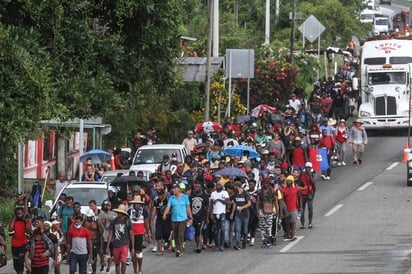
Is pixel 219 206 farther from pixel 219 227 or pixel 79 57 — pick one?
pixel 79 57

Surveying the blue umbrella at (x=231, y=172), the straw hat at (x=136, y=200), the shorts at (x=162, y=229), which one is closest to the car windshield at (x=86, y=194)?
the shorts at (x=162, y=229)

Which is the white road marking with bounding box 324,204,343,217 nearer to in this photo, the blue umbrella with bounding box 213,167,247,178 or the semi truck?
the blue umbrella with bounding box 213,167,247,178

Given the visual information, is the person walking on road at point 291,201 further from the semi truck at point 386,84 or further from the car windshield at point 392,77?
the car windshield at point 392,77

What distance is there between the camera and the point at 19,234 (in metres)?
25.2

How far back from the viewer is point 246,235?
29.7m

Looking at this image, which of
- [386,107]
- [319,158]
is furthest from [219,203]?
[386,107]

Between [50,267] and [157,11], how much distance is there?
5.48 meters

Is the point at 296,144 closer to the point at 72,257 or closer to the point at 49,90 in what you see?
the point at 72,257

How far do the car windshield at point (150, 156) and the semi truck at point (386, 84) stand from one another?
15098 mm

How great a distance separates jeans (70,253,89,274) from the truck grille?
26243mm

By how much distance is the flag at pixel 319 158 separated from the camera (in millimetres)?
39188

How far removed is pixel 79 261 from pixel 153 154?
1178cm

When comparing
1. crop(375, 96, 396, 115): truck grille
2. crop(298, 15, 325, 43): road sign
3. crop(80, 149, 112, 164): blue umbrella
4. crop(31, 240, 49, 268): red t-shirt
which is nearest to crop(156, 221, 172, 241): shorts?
crop(31, 240, 49, 268): red t-shirt

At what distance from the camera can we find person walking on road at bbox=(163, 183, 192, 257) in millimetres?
28188
